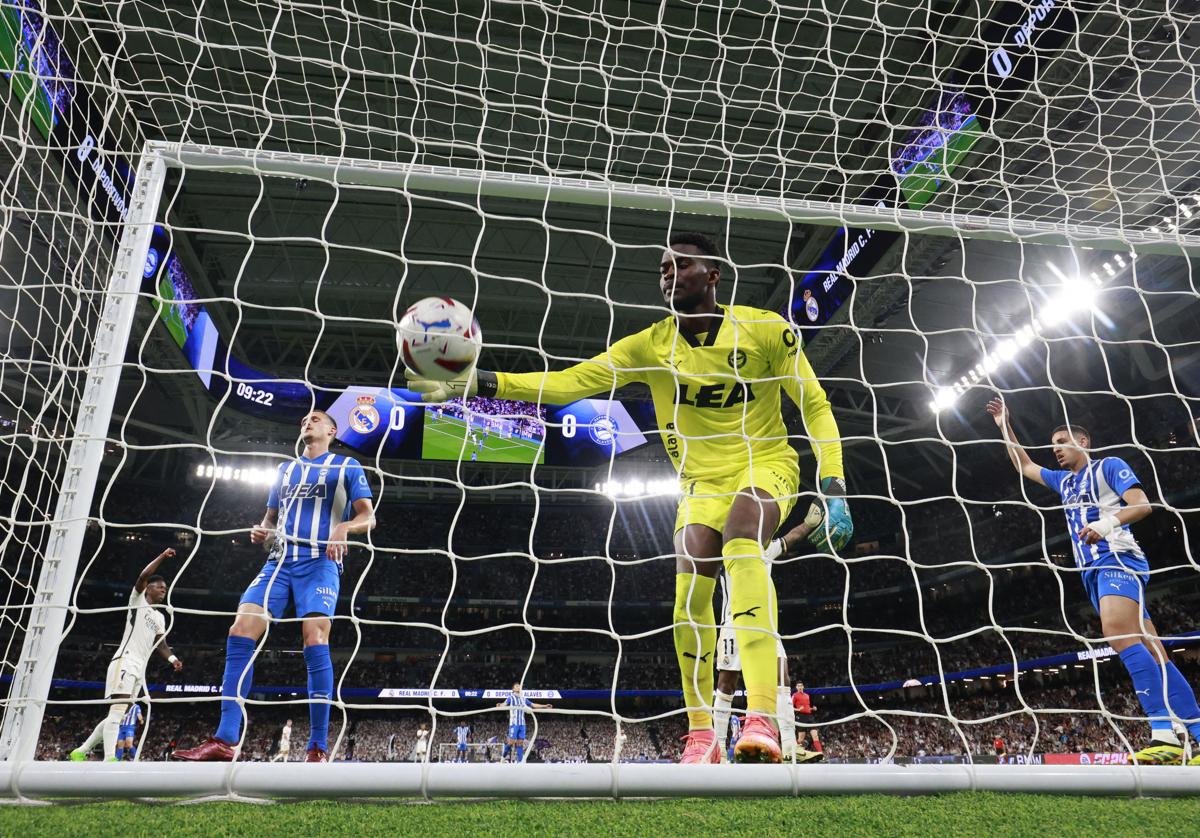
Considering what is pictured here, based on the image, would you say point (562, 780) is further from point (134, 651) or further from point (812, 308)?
point (812, 308)

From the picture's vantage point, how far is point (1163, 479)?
53.5 feet

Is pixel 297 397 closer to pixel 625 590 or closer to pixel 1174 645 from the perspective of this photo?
pixel 625 590

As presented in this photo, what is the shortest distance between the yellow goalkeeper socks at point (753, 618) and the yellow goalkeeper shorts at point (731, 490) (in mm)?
207

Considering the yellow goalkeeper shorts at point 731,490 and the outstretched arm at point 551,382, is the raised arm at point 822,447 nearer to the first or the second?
the yellow goalkeeper shorts at point 731,490

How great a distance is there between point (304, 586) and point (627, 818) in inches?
93.3

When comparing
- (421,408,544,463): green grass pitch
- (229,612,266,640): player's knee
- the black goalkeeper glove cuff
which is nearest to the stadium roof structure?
the black goalkeeper glove cuff

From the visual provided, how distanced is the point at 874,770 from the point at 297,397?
11.8 meters

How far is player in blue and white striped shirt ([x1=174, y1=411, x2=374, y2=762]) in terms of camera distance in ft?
10.3

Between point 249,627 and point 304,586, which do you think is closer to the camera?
point 249,627

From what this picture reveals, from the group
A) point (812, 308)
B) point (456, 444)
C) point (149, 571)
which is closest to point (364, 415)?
point (456, 444)

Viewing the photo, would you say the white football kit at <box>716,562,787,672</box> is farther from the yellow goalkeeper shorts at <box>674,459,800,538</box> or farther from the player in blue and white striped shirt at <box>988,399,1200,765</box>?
the player in blue and white striped shirt at <box>988,399,1200,765</box>

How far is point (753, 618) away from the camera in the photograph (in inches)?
Answer: 104

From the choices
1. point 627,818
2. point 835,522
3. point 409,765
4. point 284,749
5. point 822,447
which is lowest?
point 284,749

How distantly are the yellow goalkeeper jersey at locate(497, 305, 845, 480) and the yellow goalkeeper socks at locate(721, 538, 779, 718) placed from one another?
0.49 m
